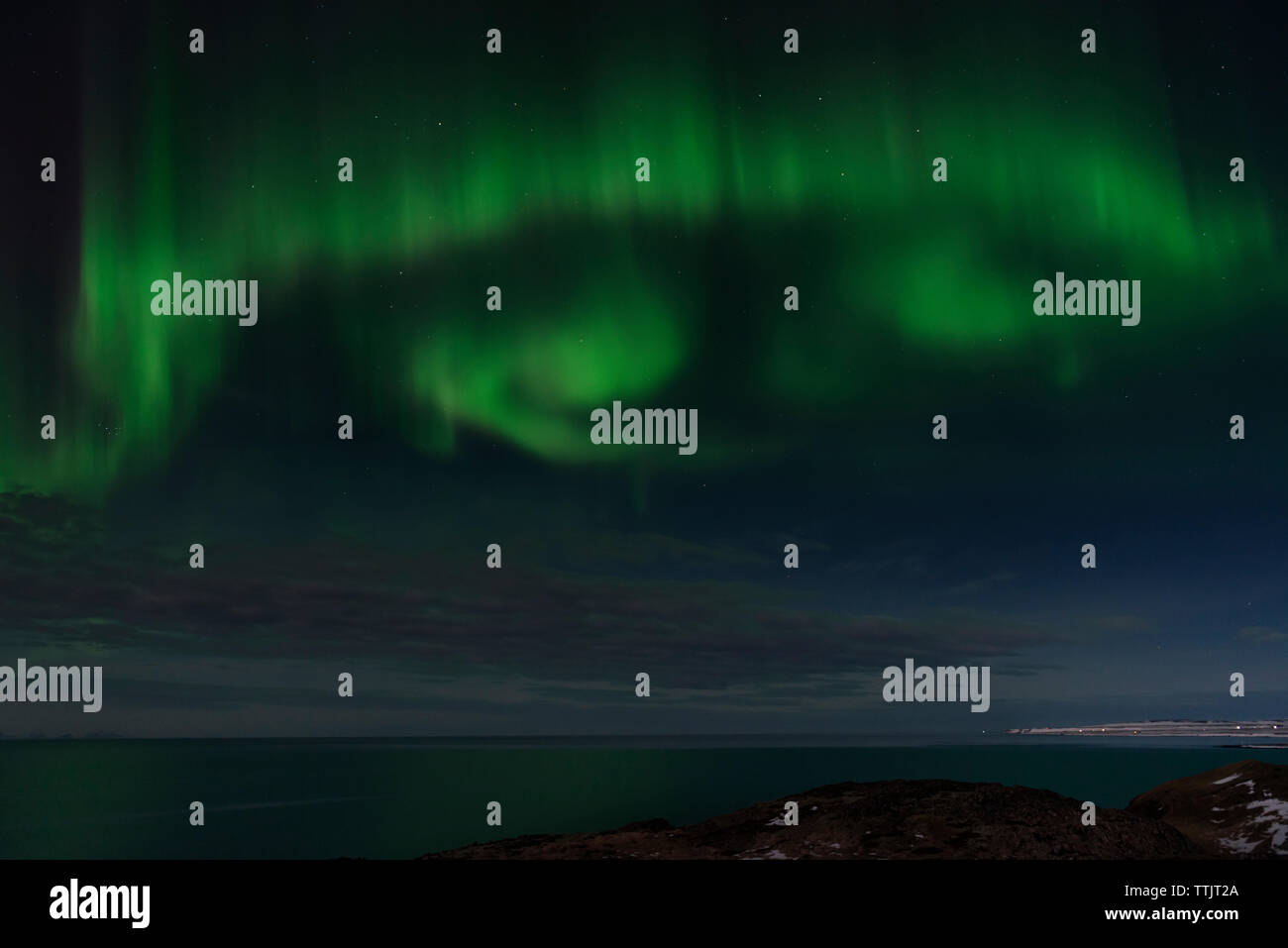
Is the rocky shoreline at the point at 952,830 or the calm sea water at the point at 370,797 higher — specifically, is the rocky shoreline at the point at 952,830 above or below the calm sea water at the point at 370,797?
above

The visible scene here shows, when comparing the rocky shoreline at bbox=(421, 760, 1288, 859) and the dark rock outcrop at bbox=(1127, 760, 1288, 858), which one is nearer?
the rocky shoreline at bbox=(421, 760, 1288, 859)

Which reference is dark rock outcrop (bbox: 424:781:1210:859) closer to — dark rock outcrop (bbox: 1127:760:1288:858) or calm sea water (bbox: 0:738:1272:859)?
dark rock outcrop (bbox: 1127:760:1288:858)

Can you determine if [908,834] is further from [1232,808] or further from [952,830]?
[1232,808]

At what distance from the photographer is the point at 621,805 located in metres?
105

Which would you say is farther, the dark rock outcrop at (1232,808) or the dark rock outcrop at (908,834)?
the dark rock outcrop at (1232,808)

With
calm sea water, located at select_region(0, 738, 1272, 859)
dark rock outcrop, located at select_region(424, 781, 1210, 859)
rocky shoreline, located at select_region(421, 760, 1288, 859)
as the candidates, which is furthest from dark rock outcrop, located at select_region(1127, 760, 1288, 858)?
calm sea water, located at select_region(0, 738, 1272, 859)

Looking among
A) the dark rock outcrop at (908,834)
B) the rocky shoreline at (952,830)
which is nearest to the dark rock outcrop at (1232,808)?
the rocky shoreline at (952,830)

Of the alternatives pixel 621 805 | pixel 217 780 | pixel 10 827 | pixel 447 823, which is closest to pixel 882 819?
pixel 447 823

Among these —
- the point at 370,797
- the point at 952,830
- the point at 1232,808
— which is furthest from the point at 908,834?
the point at 370,797

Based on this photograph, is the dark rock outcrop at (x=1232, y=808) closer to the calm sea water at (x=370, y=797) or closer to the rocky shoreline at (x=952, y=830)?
the rocky shoreline at (x=952, y=830)
